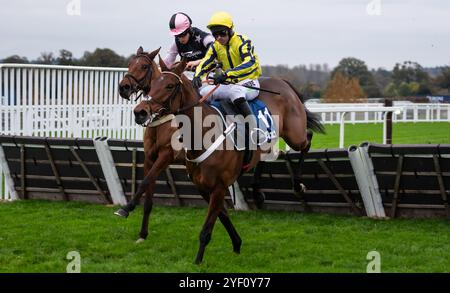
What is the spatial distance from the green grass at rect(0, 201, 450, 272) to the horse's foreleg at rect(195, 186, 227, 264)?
0.15 metres

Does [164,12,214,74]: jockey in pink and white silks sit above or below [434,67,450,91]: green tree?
above

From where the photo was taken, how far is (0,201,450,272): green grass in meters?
6.40

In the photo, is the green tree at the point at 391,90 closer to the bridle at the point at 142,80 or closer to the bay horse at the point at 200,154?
the bridle at the point at 142,80

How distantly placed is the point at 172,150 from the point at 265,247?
1355mm

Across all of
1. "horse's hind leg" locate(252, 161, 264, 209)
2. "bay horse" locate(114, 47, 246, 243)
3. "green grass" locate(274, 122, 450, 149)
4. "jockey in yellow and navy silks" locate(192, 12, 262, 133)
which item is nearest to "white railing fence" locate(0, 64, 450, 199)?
"horse's hind leg" locate(252, 161, 264, 209)

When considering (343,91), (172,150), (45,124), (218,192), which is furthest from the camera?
(343,91)

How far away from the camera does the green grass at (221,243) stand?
6.40 meters

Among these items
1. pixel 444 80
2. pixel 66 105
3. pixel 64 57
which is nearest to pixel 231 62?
pixel 66 105

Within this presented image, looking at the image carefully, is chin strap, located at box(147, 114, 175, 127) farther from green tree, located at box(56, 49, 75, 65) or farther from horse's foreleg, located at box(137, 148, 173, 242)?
green tree, located at box(56, 49, 75, 65)

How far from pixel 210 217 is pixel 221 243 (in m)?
0.85

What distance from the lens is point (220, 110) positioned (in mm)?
7090

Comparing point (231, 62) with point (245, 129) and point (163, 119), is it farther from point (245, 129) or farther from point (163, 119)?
point (163, 119)
